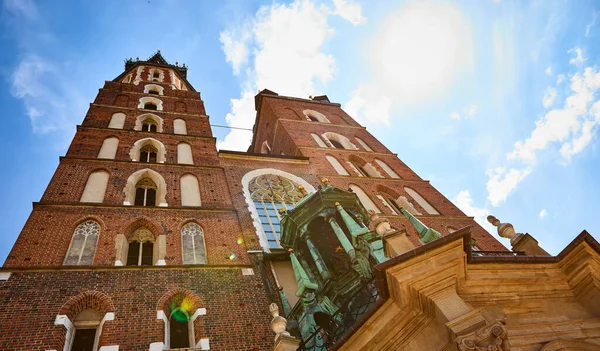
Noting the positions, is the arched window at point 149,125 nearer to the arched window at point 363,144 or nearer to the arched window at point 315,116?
the arched window at point 315,116

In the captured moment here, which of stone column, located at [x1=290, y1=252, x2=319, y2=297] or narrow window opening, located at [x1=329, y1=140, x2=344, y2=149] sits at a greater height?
narrow window opening, located at [x1=329, y1=140, x2=344, y2=149]

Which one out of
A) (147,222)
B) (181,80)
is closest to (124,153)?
(147,222)

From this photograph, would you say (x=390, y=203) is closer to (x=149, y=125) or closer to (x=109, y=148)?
(x=149, y=125)

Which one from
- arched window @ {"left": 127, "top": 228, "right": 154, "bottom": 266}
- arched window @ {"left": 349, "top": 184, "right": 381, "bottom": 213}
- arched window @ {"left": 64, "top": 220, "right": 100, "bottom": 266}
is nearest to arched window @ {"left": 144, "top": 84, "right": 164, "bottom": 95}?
arched window @ {"left": 349, "top": 184, "right": 381, "bottom": 213}

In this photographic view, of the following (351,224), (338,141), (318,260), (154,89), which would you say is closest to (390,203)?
(338,141)

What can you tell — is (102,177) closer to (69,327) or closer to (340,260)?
(69,327)

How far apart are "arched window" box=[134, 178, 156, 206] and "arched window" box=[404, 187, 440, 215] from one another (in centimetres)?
1161

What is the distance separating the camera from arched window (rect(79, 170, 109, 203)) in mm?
12703

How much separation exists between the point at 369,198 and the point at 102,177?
422 inches

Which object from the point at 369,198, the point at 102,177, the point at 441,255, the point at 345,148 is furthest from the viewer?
the point at 345,148

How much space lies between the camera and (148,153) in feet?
54.6

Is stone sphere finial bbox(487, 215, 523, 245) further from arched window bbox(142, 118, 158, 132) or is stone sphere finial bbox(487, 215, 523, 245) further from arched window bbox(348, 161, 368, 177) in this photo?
arched window bbox(142, 118, 158, 132)

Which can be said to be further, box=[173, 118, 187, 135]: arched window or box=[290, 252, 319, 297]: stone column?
box=[173, 118, 187, 135]: arched window

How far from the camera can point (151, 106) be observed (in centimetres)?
2158
